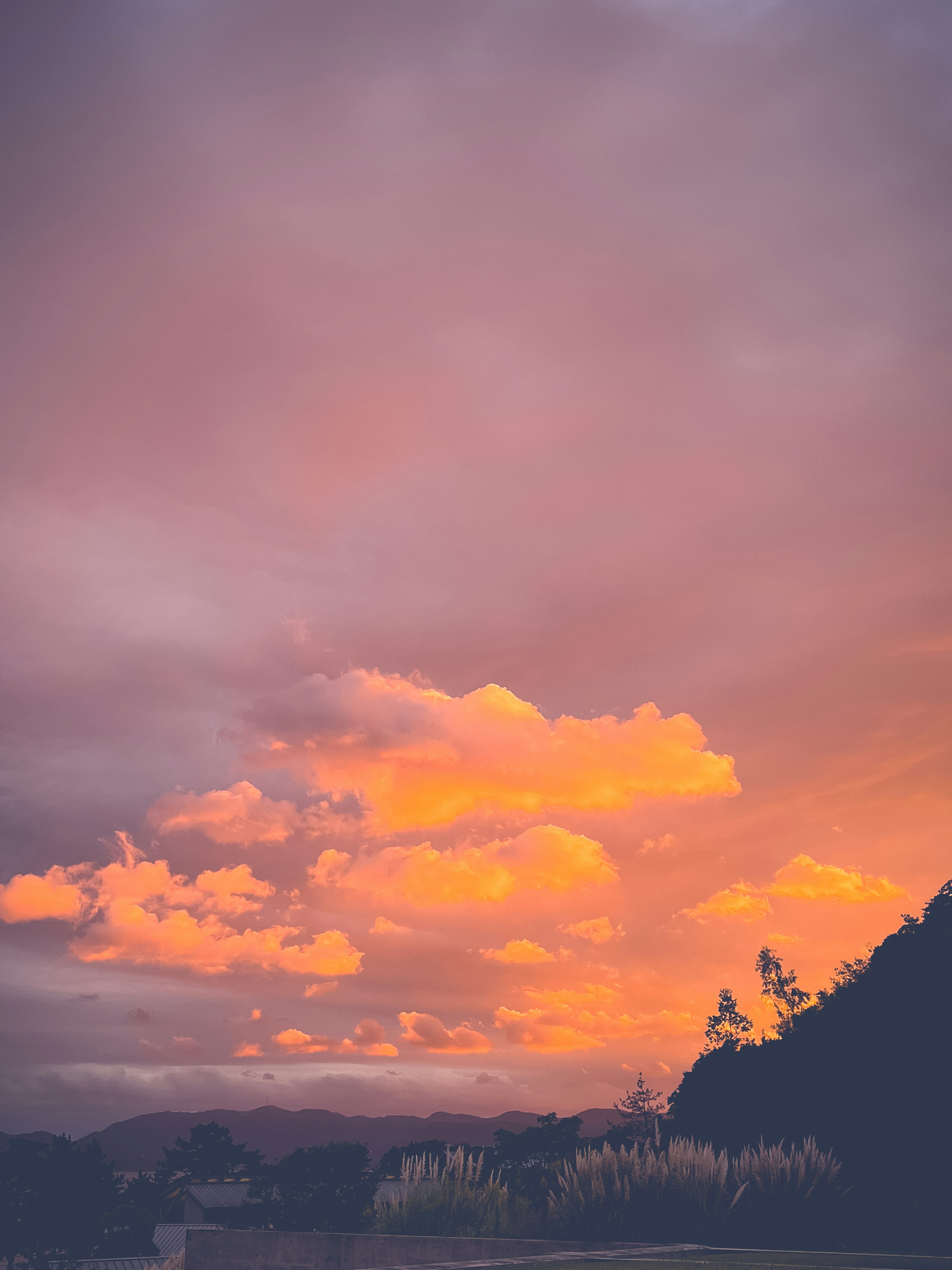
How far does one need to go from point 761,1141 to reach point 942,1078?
11.5 metres

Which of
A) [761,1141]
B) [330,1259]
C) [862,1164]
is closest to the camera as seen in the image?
[761,1141]

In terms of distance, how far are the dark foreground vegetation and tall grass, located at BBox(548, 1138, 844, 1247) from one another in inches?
0.9

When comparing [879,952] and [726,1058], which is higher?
[879,952]

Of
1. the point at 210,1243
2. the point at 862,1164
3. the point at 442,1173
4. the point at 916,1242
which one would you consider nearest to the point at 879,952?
the point at 862,1164

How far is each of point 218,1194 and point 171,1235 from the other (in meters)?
4.10

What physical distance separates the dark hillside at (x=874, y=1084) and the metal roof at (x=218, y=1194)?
137 ft

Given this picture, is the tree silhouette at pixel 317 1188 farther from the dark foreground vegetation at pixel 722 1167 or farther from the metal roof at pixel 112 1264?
the metal roof at pixel 112 1264

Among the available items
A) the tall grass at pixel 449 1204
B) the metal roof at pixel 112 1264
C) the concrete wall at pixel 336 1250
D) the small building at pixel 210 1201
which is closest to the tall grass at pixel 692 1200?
the concrete wall at pixel 336 1250

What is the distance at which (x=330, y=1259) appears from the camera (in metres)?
14.9

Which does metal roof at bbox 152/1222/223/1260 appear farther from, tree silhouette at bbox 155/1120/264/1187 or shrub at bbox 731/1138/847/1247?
shrub at bbox 731/1138/847/1247

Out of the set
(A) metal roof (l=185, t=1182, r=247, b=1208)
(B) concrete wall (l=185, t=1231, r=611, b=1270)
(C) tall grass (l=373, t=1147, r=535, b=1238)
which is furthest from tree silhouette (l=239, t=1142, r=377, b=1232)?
(A) metal roof (l=185, t=1182, r=247, b=1208)

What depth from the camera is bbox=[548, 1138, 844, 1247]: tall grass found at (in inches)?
471

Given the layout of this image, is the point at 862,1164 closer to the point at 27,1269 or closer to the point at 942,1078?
the point at 942,1078

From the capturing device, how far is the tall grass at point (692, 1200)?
1196cm
